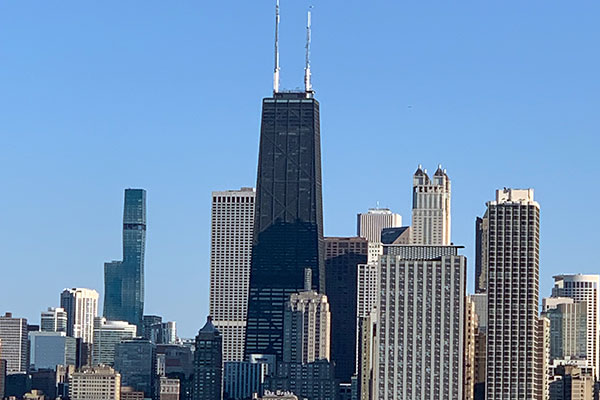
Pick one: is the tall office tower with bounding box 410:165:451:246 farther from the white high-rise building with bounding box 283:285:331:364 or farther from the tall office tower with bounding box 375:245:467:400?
the tall office tower with bounding box 375:245:467:400

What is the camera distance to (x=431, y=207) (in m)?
175

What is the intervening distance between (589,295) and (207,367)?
33.3 m

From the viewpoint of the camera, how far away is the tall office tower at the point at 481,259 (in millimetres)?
142625

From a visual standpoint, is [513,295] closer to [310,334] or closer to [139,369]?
[310,334]

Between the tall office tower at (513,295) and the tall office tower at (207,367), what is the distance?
4498cm

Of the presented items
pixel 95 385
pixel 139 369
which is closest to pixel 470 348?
pixel 95 385

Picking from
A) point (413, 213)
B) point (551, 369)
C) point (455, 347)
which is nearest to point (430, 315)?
point (455, 347)

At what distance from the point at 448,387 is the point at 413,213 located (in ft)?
127

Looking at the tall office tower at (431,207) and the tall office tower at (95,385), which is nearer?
the tall office tower at (431,207)

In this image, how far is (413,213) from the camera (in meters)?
176

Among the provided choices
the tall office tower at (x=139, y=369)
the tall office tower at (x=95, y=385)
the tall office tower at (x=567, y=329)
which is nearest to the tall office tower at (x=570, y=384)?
the tall office tower at (x=567, y=329)

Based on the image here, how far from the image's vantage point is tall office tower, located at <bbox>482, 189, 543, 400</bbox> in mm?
139250

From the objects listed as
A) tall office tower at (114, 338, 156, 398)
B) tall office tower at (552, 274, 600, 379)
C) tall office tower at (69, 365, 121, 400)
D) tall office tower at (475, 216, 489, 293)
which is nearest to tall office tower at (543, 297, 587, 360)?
tall office tower at (552, 274, 600, 379)

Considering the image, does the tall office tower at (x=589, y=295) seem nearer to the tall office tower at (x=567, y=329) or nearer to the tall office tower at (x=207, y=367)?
the tall office tower at (x=567, y=329)
